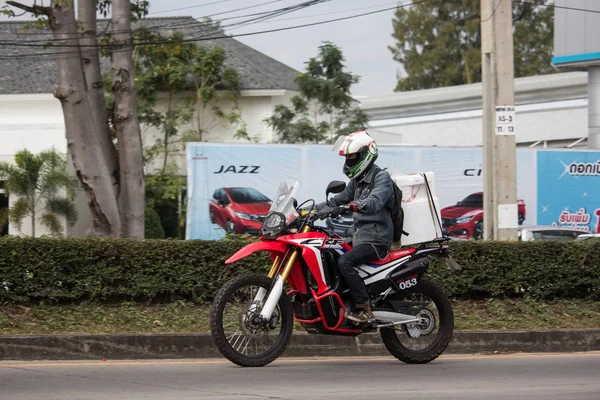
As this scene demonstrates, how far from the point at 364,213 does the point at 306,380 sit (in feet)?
5.36

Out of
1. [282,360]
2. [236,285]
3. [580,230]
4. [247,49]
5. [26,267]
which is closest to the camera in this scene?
[236,285]

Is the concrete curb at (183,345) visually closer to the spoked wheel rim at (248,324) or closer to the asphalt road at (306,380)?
the asphalt road at (306,380)

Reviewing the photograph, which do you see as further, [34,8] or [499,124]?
[34,8]

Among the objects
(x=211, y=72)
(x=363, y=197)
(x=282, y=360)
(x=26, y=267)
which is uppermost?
(x=211, y=72)

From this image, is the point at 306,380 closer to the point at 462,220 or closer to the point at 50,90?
the point at 462,220

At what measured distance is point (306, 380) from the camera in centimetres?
762

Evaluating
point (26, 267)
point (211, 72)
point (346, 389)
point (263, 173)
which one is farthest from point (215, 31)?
point (346, 389)

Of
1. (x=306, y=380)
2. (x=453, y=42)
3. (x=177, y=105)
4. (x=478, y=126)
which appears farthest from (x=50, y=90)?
(x=453, y=42)

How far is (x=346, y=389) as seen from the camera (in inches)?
283

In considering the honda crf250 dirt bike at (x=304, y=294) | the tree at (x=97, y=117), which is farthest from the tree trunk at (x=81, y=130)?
the honda crf250 dirt bike at (x=304, y=294)

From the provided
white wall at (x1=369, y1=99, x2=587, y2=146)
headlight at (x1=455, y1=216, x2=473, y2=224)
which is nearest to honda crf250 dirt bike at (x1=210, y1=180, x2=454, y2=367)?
headlight at (x1=455, y1=216, x2=473, y2=224)

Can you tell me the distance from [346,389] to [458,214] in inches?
639

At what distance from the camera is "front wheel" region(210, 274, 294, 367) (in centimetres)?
780

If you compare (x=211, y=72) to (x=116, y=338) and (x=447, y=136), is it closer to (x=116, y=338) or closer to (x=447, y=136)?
(x=447, y=136)
